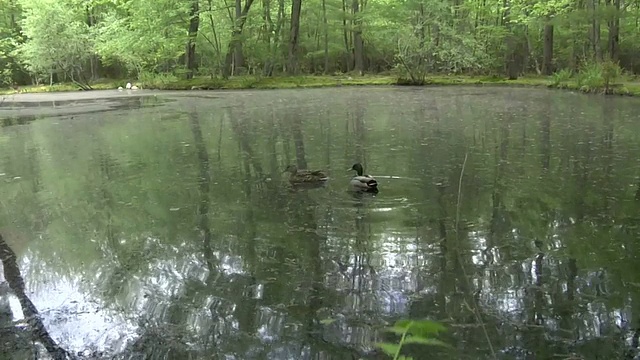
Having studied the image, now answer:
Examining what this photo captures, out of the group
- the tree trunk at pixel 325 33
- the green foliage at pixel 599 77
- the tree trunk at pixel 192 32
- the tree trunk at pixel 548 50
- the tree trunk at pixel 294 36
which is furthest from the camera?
the tree trunk at pixel 325 33

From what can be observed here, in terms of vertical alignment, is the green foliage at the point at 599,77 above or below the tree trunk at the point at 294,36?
below

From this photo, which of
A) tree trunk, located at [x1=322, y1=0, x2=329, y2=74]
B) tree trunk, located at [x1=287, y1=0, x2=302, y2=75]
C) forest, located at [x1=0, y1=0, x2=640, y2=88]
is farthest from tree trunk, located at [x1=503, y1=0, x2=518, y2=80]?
tree trunk, located at [x1=287, y1=0, x2=302, y2=75]

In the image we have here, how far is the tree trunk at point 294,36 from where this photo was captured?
27062 mm

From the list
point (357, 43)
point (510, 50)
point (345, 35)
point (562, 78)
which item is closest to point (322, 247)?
point (562, 78)

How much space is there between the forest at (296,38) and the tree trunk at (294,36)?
50 millimetres

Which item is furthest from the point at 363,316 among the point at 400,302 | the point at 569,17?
the point at 569,17

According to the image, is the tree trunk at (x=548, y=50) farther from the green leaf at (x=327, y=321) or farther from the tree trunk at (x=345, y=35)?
the green leaf at (x=327, y=321)

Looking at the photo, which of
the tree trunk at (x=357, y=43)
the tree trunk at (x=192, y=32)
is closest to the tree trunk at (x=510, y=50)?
the tree trunk at (x=357, y=43)

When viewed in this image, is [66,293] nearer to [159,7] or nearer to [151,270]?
[151,270]

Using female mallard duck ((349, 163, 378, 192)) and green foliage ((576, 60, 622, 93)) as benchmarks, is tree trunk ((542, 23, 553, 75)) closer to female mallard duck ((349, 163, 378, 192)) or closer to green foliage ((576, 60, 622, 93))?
green foliage ((576, 60, 622, 93))

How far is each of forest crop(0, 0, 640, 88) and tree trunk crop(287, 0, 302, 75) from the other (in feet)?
0.16

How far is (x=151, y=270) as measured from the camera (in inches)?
160

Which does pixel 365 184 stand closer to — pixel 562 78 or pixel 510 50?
pixel 562 78

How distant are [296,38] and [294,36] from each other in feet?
0.79
